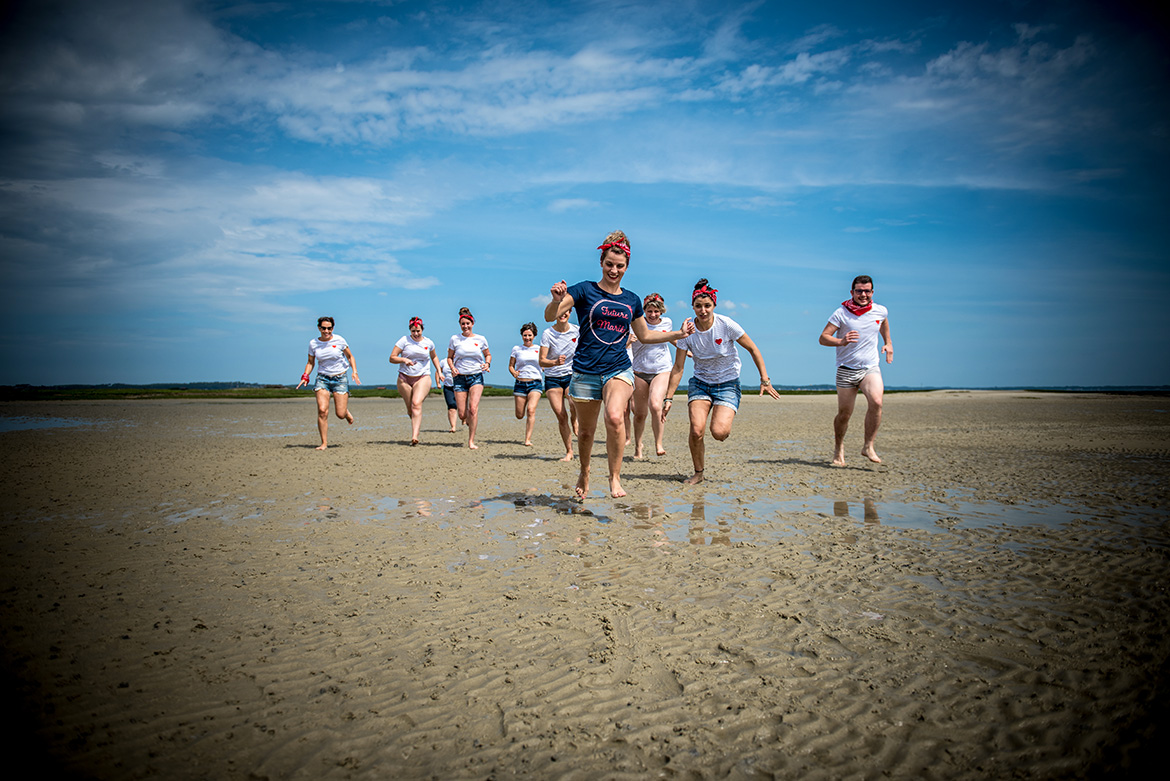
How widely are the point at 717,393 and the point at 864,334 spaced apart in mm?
2877

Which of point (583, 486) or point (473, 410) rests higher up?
point (473, 410)

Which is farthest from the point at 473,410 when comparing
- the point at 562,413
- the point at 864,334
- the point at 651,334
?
the point at 864,334

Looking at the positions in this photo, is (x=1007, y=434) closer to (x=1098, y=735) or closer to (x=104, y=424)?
(x=1098, y=735)

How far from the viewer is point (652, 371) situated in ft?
29.2

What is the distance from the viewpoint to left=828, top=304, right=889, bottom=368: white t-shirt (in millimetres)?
8531

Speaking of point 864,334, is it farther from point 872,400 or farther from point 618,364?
point 618,364

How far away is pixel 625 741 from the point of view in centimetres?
222

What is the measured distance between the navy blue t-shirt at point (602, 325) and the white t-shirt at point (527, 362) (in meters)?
5.41

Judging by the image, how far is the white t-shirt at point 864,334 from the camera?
8531 millimetres

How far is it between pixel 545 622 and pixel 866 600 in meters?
1.85

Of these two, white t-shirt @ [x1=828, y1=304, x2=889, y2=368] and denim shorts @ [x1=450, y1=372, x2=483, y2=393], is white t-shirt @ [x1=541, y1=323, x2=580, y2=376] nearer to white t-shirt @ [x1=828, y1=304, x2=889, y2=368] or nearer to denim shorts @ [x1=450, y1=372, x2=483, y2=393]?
denim shorts @ [x1=450, y1=372, x2=483, y2=393]

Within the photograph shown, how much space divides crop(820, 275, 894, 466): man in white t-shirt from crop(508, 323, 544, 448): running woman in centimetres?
514

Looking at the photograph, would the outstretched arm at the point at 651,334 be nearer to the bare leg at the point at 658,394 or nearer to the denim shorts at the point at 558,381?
the bare leg at the point at 658,394

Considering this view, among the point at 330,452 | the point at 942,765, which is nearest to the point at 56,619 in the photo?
the point at 942,765
